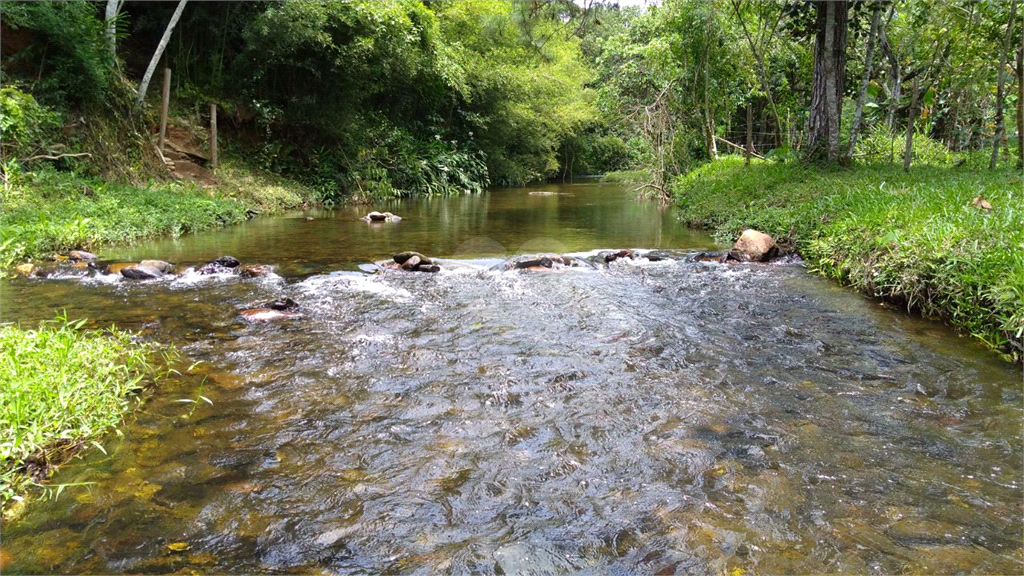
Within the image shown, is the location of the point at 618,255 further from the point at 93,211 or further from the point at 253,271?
the point at 93,211

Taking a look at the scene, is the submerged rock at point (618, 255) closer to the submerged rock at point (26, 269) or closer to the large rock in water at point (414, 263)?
the large rock in water at point (414, 263)

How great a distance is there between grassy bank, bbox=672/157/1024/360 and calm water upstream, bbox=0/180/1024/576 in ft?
1.08

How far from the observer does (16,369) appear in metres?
3.24

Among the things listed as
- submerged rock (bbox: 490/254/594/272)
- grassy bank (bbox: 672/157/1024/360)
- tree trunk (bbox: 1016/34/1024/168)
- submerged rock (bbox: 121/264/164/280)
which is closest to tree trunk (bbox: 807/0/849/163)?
grassy bank (bbox: 672/157/1024/360)

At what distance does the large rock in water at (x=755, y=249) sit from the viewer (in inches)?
324

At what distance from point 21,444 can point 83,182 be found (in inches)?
364

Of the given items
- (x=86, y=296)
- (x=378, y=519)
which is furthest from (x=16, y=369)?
(x=86, y=296)

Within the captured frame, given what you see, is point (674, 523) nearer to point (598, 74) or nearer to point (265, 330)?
point (265, 330)

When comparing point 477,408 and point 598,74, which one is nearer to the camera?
point 477,408

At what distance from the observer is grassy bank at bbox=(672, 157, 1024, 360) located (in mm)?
4746

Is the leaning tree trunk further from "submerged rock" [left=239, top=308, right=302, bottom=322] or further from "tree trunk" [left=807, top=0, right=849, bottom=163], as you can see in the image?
"submerged rock" [left=239, top=308, right=302, bottom=322]

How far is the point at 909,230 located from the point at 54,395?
725 cm

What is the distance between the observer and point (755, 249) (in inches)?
326

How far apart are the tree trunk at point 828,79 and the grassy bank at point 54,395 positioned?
11867 mm
